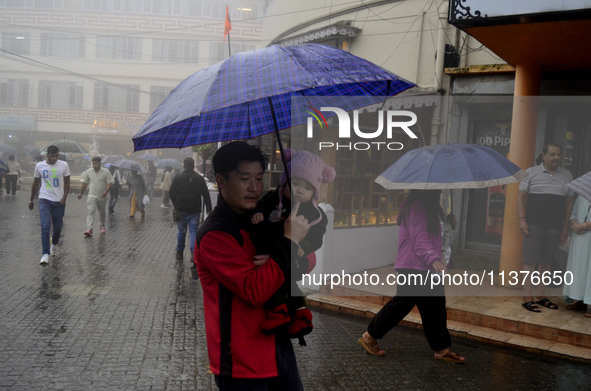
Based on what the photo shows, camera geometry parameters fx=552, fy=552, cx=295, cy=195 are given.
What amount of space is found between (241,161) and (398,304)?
3038 millimetres

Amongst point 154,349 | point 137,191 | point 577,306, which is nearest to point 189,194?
point 154,349

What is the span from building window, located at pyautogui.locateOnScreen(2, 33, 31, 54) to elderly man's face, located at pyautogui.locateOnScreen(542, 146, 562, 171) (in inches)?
1728

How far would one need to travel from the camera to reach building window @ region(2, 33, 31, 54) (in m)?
42.3

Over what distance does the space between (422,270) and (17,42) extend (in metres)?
45.7

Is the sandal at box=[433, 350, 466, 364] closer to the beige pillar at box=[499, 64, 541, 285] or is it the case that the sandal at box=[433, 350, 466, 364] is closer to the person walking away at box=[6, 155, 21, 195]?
the beige pillar at box=[499, 64, 541, 285]

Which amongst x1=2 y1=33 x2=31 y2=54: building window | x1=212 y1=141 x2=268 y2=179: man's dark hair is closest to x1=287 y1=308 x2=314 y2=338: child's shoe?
x1=212 y1=141 x2=268 y2=179: man's dark hair

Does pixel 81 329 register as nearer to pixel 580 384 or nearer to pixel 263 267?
pixel 263 267

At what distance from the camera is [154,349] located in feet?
16.6

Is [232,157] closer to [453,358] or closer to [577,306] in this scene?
[453,358]

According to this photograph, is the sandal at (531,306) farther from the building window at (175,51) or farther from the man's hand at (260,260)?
the building window at (175,51)

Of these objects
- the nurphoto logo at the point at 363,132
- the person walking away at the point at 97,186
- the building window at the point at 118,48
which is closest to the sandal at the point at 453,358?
the nurphoto logo at the point at 363,132

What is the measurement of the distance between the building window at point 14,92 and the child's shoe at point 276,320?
4415 centimetres

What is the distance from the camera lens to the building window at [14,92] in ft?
135

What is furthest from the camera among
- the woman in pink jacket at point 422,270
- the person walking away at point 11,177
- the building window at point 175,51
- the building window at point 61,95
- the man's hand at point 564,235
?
the building window at point 175,51
